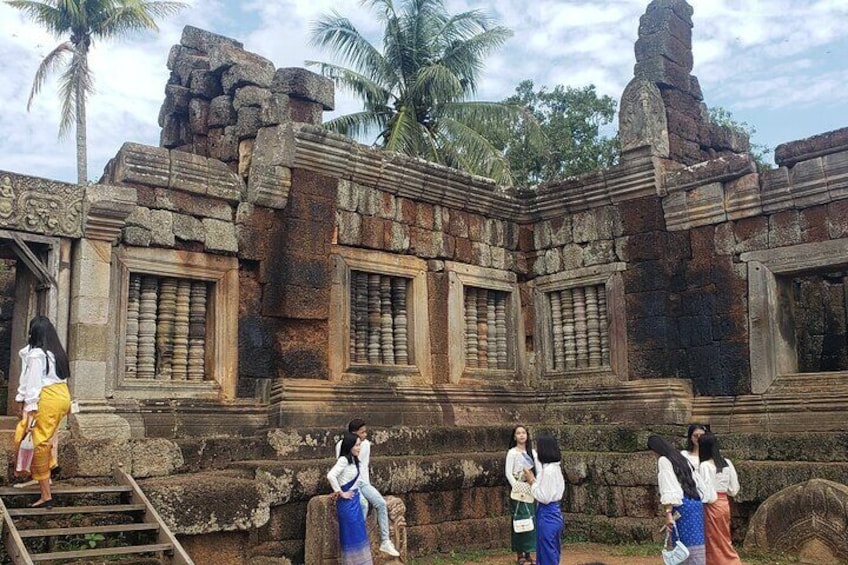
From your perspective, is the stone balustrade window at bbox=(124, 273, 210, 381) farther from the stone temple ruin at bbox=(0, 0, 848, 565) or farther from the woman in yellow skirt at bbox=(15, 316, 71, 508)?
the woman in yellow skirt at bbox=(15, 316, 71, 508)

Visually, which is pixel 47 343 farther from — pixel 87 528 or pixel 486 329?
pixel 486 329

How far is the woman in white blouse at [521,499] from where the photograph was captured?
24.1 ft

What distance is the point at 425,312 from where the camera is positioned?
982 cm

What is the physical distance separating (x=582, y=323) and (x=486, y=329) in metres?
1.13

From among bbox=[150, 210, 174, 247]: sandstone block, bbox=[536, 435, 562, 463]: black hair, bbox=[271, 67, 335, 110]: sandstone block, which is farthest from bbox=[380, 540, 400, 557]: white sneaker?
bbox=[271, 67, 335, 110]: sandstone block

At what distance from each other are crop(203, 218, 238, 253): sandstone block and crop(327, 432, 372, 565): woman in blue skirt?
A: 97.2 inches

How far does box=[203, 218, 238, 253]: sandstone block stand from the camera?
8234 millimetres

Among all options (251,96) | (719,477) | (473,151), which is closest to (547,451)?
(719,477)

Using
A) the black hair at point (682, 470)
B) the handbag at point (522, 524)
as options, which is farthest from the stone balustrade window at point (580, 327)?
the black hair at point (682, 470)

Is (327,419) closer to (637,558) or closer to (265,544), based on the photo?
(265,544)

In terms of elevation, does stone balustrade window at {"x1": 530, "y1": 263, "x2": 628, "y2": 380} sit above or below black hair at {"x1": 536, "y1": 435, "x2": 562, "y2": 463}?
above

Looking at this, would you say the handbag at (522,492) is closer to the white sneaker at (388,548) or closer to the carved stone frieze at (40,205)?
the white sneaker at (388,548)

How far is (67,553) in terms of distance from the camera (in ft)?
18.1

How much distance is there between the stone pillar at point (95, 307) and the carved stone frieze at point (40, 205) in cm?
10
